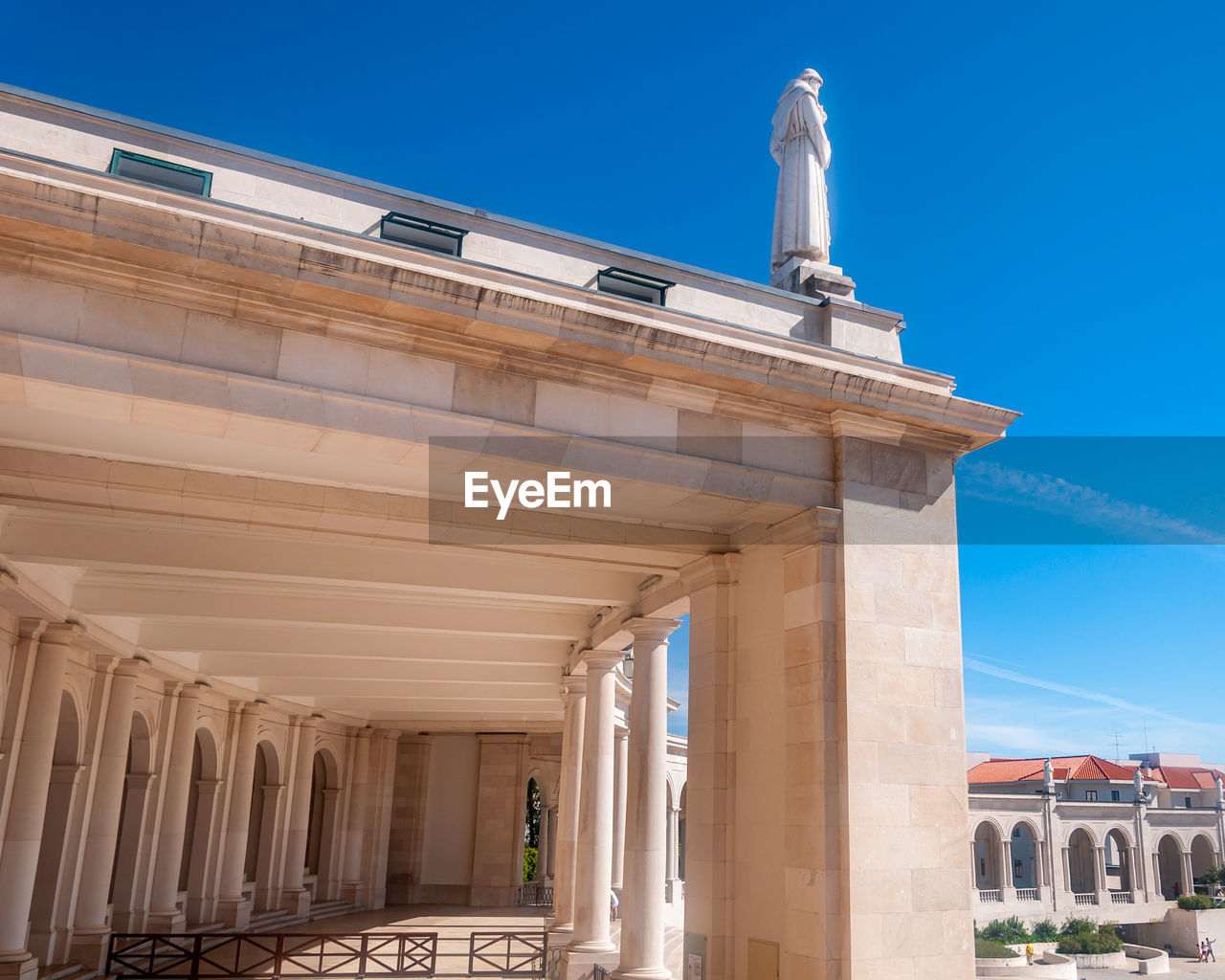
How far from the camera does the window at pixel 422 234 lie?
10.5 m

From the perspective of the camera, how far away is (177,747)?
23859 millimetres

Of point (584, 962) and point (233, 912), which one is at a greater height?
point (584, 962)

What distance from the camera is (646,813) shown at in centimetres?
1545

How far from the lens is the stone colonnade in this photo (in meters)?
16.7

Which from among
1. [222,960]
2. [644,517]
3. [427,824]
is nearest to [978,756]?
[427,824]

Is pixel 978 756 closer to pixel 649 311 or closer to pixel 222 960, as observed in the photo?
pixel 222 960

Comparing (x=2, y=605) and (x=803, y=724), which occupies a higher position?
(x=2, y=605)

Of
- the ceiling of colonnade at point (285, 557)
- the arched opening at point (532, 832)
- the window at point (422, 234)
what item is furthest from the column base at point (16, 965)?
the arched opening at point (532, 832)

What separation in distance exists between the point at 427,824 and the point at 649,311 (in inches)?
1259

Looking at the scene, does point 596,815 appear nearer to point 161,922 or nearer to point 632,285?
point 161,922

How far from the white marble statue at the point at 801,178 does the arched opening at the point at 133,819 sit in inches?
706

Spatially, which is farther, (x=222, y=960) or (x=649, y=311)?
(x=222, y=960)

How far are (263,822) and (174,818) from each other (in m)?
7.70

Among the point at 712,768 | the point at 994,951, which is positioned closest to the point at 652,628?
the point at 712,768
